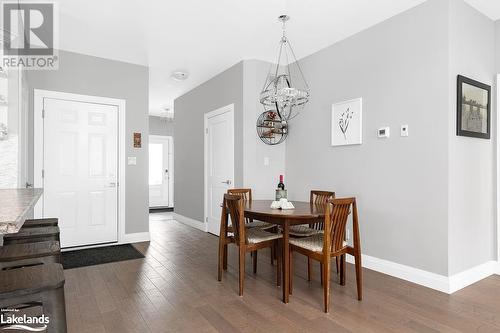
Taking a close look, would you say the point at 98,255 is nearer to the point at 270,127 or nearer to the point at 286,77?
the point at 270,127

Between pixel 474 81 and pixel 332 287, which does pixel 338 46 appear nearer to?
pixel 474 81

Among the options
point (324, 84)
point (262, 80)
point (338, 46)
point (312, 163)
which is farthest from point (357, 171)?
point (262, 80)

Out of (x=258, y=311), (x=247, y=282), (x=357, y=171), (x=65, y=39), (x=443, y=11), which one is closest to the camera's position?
(x=258, y=311)

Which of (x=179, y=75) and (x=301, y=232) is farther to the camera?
(x=179, y=75)

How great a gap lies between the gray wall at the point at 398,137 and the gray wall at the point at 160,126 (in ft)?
20.0

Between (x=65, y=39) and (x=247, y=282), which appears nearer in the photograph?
(x=247, y=282)

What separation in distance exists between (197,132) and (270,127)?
5.90ft

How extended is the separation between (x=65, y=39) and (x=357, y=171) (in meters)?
3.91

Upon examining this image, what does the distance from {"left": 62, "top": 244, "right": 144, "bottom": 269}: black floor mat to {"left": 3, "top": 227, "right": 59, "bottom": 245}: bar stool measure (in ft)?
5.15

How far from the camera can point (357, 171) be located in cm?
352

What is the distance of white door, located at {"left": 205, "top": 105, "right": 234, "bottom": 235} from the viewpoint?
15.4 feet

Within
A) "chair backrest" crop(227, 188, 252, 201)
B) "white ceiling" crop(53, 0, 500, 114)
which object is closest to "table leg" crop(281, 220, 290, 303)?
"chair backrest" crop(227, 188, 252, 201)

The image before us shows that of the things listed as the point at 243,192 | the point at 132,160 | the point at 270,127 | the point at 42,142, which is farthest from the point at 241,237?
the point at 42,142

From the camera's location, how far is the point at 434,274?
2.80m
